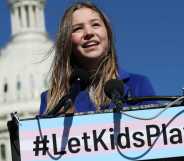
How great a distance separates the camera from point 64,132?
4.03 meters

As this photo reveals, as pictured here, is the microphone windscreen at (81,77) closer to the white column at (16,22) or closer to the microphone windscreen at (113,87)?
the microphone windscreen at (113,87)

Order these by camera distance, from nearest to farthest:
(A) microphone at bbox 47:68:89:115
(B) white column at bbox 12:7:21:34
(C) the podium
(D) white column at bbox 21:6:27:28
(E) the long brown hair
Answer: (C) the podium, (A) microphone at bbox 47:68:89:115, (E) the long brown hair, (D) white column at bbox 21:6:27:28, (B) white column at bbox 12:7:21:34

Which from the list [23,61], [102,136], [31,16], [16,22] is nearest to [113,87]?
[102,136]

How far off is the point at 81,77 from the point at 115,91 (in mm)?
261

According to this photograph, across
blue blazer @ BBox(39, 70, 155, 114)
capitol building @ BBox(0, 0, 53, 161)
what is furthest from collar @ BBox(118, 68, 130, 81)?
capitol building @ BBox(0, 0, 53, 161)

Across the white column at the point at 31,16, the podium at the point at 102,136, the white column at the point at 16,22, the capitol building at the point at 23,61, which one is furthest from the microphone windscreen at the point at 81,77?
the white column at the point at 16,22

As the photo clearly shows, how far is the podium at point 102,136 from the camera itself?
13.0 feet

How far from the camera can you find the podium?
3.96 metres

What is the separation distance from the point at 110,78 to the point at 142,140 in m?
0.35

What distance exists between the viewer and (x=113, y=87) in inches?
158

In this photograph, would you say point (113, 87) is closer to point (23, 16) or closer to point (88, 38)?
point (88, 38)

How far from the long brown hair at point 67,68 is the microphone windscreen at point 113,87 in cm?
13

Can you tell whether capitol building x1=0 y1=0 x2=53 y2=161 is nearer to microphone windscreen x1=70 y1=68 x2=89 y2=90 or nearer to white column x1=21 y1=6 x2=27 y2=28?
white column x1=21 y1=6 x2=27 y2=28

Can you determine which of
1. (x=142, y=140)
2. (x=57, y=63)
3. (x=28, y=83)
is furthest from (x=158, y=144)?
(x=28, y=83)
